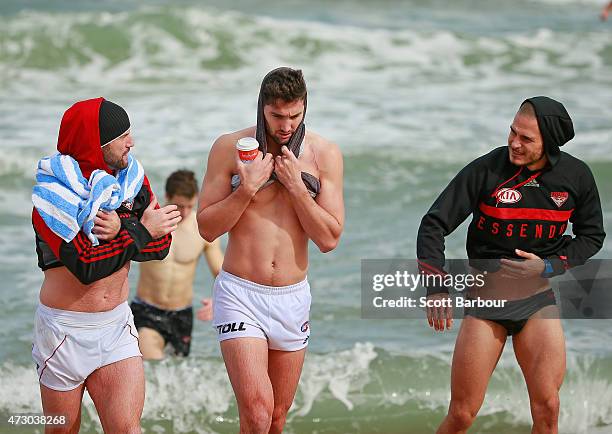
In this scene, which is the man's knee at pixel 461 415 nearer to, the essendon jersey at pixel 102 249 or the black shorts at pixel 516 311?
the black shorts at pixel 516 311

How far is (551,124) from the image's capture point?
511cm

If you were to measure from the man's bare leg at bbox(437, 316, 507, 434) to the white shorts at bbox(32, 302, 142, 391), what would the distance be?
5.44 feet

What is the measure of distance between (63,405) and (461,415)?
1.93 m

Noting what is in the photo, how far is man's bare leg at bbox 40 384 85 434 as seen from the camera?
4.79 meters

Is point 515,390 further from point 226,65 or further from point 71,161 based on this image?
point 226,65

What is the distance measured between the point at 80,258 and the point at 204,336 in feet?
14.9

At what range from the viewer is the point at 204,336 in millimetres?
8984

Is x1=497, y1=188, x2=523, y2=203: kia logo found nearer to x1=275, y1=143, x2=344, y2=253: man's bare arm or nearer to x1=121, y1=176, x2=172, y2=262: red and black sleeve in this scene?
x1=275, y1=143, x2=344, y2=253: man's bare arm

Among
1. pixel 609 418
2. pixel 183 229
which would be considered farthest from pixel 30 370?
pixel 609 418

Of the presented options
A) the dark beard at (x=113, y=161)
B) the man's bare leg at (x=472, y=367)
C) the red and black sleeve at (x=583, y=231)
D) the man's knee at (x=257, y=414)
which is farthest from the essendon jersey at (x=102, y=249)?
the red and black sleeve at (x=583, y=231)

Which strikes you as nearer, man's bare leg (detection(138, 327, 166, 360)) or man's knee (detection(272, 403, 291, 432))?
man's knee (detection(272, 403, 291, 432))

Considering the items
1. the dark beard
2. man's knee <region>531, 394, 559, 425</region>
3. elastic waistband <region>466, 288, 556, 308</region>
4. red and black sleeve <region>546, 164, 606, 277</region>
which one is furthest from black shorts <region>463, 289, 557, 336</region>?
the dark beard

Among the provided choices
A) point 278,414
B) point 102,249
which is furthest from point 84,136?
point 278,414

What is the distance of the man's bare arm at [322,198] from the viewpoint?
503cm
